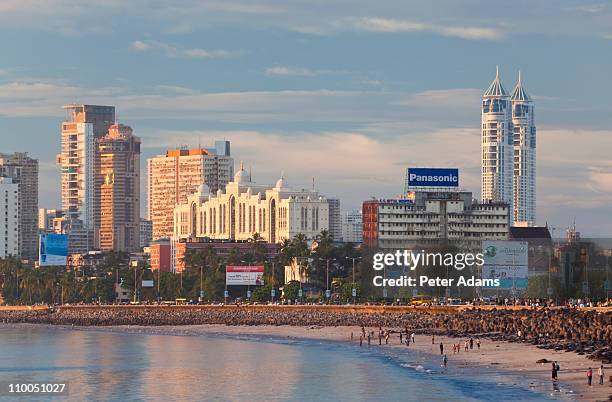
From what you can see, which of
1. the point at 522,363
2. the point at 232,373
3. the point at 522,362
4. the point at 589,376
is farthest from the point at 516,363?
the point at 232,373

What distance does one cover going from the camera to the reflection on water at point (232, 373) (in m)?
116

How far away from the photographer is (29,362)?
6255 inches

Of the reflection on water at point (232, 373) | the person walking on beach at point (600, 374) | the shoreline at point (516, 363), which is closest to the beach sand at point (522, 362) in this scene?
the shoreline at point (516, 363)

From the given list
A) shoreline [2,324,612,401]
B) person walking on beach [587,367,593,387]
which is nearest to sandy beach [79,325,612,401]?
shoreline [2,324,612,401]

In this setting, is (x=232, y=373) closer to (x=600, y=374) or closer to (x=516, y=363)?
(x=516, y=363)

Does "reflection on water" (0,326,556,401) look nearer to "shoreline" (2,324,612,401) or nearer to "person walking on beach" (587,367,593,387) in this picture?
"shoreline" (2,324,612,401)

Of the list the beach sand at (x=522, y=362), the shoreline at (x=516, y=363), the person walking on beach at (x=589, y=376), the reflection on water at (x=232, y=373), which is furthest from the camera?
A: the reflection on water at (x=232, y=373)

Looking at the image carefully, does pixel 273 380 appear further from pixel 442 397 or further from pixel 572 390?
pixel 572 390

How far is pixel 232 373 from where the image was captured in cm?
13825

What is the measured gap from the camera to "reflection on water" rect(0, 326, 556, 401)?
116500mm

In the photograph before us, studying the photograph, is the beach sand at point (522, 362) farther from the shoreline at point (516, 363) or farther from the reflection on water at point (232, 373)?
the reflection on water at point (232, 373)

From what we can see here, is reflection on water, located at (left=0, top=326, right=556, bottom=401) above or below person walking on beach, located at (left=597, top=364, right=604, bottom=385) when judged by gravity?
below

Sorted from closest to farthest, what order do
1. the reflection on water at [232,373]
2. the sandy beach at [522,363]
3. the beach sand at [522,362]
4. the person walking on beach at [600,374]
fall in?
the sandy beach at [522,363]
the beach sand at [522,362]
the person walking on beach at [600,374]
the reflection on water at [232,373]

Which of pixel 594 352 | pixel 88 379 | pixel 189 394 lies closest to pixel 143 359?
pixel 88 379
